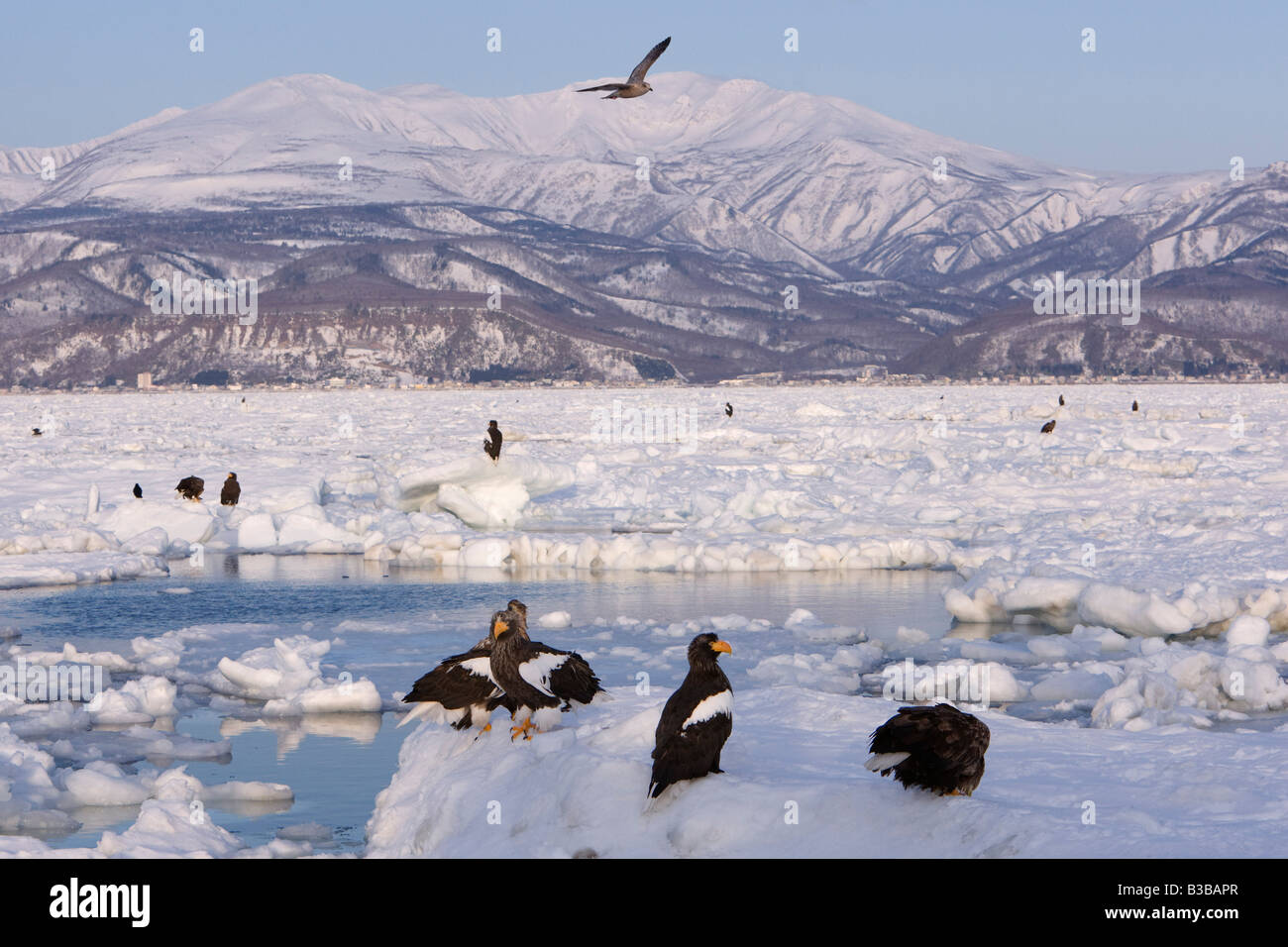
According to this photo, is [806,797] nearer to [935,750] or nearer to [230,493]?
[935,750]

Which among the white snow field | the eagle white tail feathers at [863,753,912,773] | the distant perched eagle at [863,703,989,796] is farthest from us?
the white snow field

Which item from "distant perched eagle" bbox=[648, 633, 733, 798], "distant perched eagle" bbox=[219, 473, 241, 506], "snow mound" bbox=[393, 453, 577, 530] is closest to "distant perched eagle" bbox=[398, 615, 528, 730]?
"distant perched eagle" bbox=[648, 633, 733, 798]

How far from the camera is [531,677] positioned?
8203 millimetres

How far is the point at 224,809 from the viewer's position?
28.6 ft

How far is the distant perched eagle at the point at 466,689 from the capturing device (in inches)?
338

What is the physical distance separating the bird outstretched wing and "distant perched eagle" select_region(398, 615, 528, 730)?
187 inches

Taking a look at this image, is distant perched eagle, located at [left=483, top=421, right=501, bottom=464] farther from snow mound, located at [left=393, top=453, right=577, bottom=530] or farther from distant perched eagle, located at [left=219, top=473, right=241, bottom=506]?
distant perched eagle, located at [left=219, top=473, right=241, bottom=506]

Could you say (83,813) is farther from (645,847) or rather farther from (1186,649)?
(1186,649)

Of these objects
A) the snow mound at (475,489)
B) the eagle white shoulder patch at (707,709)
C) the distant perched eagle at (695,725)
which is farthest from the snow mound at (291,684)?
the snow mound at (475,489)

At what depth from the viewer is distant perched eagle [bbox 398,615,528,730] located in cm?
859

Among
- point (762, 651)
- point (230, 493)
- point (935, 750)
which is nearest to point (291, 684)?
point (762, 651)

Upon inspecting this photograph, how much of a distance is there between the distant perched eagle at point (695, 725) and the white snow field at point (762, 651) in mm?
158

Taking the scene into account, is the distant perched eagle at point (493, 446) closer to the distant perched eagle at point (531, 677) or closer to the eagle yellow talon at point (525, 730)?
the distant perched eagle at point (531, 677)

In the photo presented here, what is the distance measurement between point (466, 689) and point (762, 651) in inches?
189
